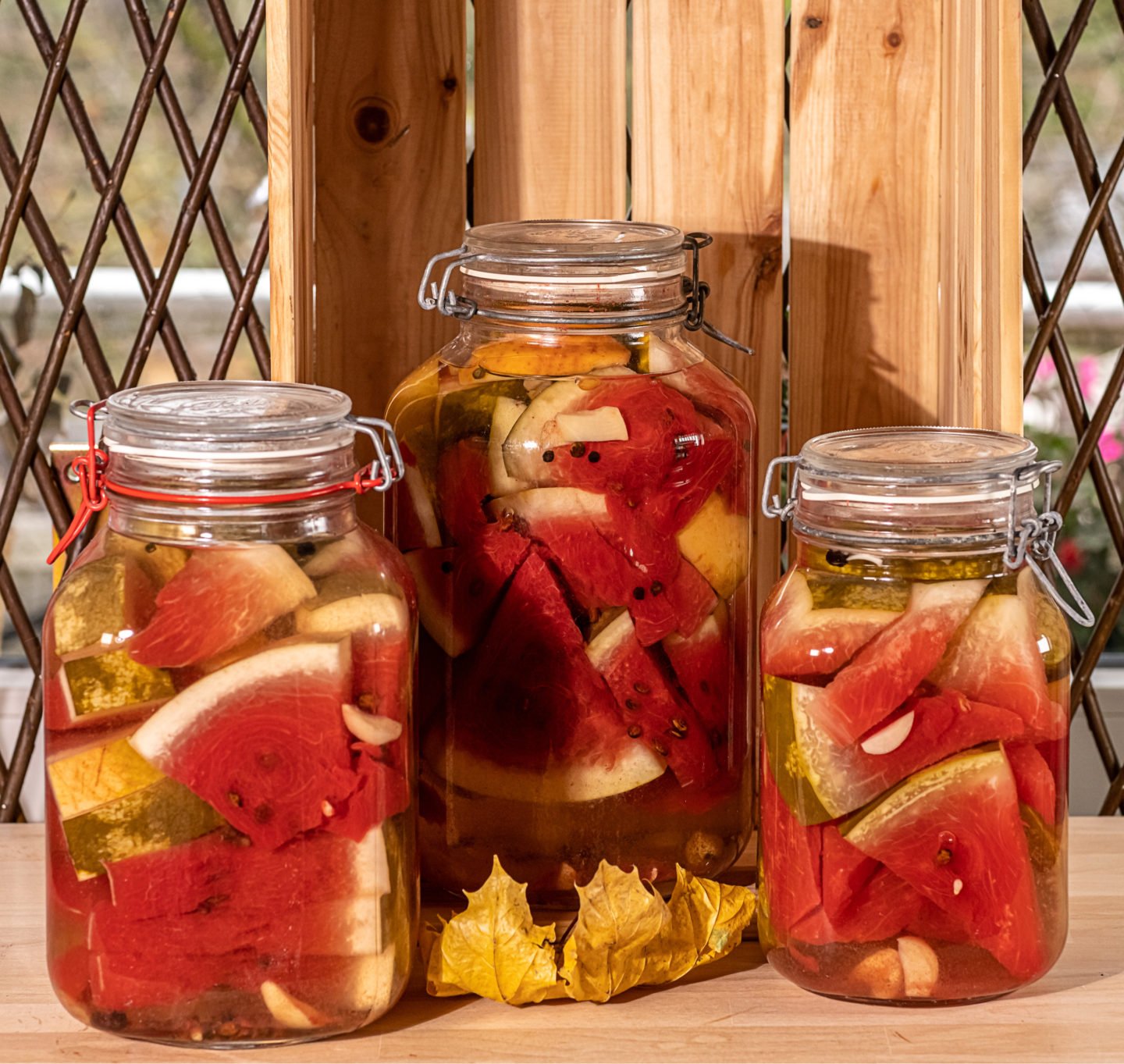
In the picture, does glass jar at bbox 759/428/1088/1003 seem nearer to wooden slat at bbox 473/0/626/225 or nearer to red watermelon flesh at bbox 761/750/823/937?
red watermelon flesh at bbox 761/750/823/937

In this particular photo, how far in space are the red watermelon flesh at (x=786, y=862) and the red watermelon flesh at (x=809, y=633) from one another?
53 millimetres

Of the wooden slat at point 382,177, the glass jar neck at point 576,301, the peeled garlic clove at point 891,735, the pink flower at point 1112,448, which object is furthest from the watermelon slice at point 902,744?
the pink flower at point 1112,448

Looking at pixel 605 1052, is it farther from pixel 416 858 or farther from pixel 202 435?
pixel 202 435

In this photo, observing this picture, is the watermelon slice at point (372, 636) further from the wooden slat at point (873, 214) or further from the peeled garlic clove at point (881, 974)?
the wooden slat at point (873, 214)

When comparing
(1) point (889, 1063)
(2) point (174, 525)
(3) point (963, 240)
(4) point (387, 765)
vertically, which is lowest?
(1) point (889, 1063)

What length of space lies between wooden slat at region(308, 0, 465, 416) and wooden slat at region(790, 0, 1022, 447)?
20 centimetres

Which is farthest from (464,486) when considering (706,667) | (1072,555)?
(1072,555)

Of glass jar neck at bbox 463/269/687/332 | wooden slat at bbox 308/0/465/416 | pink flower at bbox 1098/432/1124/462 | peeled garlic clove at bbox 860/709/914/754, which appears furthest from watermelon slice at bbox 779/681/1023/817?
pink flower at bbox 1098/432/1124/462

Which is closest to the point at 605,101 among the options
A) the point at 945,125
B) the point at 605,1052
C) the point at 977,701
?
the point at 945,125

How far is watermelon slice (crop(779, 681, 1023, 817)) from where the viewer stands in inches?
25.4

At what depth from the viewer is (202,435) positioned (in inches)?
24.1

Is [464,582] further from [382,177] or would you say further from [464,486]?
[382,177]

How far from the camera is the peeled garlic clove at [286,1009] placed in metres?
0.63

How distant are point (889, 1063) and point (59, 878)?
0.35 metres
